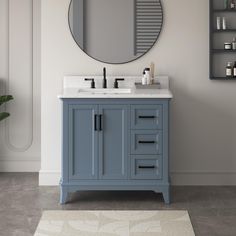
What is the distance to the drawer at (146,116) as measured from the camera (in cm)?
473

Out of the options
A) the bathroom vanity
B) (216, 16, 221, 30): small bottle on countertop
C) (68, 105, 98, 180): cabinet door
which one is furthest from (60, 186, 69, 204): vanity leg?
(216, 16, 221, 30): small bottle on countertop

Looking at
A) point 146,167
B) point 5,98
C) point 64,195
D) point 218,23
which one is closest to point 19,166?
point 5,98

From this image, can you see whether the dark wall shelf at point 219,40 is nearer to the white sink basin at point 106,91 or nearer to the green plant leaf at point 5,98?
the white sink basin at point 106,91

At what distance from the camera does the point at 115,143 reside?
4.79m

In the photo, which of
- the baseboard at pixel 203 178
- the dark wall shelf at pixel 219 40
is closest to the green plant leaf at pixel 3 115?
the baseboard at pixel 203 178

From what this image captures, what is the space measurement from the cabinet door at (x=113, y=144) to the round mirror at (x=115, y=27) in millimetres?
680

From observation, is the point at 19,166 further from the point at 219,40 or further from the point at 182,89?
the point at 219,40

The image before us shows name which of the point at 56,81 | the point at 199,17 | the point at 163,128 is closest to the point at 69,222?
the point at 163,128

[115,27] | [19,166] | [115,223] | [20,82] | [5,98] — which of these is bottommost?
[115,223]

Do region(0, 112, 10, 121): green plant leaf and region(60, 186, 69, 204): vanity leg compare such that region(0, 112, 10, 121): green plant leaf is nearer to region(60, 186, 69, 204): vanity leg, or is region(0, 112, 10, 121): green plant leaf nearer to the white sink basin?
the white sink basin

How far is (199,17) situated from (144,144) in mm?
1218

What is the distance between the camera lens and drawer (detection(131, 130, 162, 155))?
4.76 meters

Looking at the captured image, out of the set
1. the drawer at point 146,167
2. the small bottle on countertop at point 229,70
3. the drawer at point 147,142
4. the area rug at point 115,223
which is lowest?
the area rug at point 115,223

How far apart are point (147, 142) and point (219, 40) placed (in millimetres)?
1132
